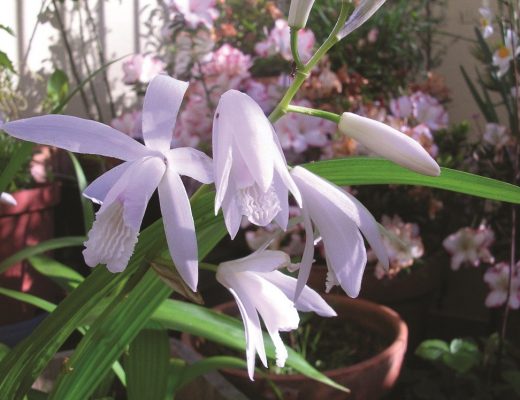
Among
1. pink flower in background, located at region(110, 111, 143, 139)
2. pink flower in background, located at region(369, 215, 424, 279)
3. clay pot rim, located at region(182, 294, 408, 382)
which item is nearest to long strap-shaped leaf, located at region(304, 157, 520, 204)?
clay pot rim, located at region(182, 294, 408, 382)

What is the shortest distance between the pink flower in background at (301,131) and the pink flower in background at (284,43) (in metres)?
0.14

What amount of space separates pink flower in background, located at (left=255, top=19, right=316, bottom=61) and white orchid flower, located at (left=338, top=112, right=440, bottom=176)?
108 centimetres

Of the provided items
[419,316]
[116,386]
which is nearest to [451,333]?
[419,316]

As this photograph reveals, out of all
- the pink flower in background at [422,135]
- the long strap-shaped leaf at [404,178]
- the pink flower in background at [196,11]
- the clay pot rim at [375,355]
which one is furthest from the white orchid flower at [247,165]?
the pink flower in background at [196,11]

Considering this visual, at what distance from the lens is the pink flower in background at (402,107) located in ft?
4.89

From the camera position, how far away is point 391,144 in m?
0.44

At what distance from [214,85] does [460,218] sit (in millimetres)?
686

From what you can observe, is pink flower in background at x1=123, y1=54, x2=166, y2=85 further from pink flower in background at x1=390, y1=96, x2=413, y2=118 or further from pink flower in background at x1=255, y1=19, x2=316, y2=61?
pink flower in background at x1=390, y1=96, x2=413, y2=118

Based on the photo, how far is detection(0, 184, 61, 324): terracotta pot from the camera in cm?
133

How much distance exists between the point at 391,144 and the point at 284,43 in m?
1.21

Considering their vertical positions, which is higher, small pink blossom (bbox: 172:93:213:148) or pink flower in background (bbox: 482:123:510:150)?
pink flower in background (bbox: 482:123:510:150)

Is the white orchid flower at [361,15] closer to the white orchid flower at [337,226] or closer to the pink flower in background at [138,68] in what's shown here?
the white orchid flower at [337,226]

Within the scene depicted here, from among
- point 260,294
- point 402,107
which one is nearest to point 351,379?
point 260,294

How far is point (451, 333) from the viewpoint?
1.85 meters
